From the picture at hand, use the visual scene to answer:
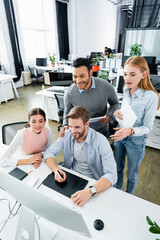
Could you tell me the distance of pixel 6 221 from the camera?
0.91 m

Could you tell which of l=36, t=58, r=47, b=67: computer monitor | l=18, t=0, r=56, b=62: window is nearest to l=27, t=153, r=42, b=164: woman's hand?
l=36, t=58, r=47, b=67: computer monitor

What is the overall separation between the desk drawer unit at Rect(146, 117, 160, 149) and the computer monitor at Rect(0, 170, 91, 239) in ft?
7.51

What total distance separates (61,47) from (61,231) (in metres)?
8.06

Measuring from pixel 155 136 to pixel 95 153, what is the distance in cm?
175

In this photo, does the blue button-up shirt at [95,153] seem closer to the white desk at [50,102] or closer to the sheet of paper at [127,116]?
the sheet of paper at [127,116]

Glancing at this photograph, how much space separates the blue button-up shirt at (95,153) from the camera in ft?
3.80

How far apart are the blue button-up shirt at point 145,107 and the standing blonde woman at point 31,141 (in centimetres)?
85

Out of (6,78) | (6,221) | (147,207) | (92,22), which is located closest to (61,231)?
(6,221)

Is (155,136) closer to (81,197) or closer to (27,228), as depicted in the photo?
(81,197)

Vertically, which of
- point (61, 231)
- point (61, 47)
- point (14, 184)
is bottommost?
point (61, 231)

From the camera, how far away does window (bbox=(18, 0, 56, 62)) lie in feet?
20.2

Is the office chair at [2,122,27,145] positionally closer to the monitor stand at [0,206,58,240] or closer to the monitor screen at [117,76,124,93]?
the monitor stand at [0,206,58,240]

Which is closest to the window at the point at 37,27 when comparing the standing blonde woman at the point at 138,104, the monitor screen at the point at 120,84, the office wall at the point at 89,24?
the office wall at the point at 89,24

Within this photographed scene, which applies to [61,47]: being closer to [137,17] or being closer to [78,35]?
[78,35]
